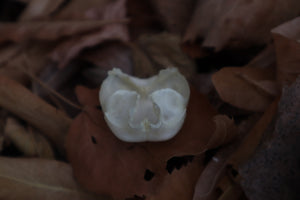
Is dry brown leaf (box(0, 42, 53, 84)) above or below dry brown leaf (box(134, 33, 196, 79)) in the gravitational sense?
above

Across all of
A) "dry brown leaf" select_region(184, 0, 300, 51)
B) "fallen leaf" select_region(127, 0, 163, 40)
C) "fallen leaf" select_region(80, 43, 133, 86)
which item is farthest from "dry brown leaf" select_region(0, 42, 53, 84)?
"dry brown leaf" select_region(184, 0, 300, 51)

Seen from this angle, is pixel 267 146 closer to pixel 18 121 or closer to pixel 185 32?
pixel 185 32

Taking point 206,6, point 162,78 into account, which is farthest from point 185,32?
point 162,78

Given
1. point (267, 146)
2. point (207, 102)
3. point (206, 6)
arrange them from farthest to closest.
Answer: point (206, 6) → point (207, 102) → point (267, 146)

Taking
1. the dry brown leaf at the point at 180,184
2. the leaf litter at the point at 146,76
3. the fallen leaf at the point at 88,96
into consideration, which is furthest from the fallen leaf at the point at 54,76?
the dry brown leaf at the point at 180,184

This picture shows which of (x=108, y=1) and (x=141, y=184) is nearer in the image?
(x=141, y=184)

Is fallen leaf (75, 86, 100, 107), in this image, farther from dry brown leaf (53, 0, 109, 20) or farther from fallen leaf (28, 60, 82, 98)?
dry brown leaf (53, 0, 109, 20)
